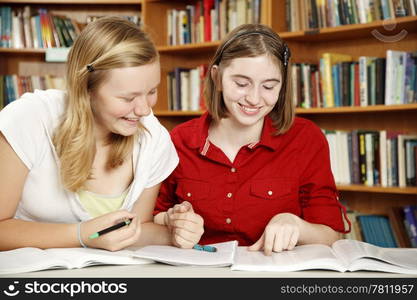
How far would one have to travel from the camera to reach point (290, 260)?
1.15 metres

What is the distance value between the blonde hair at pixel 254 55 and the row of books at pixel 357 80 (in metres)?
1.18

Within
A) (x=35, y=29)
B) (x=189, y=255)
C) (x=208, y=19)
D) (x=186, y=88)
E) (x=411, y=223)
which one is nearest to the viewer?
(x=189, y=255)

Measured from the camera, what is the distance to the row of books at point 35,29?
4125mm

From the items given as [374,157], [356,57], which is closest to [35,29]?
[356,57]

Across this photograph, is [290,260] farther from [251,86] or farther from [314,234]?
[251,86]

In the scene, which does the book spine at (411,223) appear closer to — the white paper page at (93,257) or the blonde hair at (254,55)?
the blonde hair at (254,55)

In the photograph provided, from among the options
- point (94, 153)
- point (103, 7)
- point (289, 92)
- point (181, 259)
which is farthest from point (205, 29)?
point (181, 259)

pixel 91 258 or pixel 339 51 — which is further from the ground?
pixel 339 51

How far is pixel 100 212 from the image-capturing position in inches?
57.9

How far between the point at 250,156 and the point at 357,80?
161cm

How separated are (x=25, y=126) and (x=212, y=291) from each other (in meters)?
0.65

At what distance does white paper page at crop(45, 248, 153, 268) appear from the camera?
3.64 ft

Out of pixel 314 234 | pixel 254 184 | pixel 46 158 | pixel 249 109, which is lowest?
pixel 314 234

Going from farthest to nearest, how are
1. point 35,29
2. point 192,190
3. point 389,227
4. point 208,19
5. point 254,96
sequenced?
point 35,29 → point 208,19 → point 389,227 → point 192,190 → point 254,96
